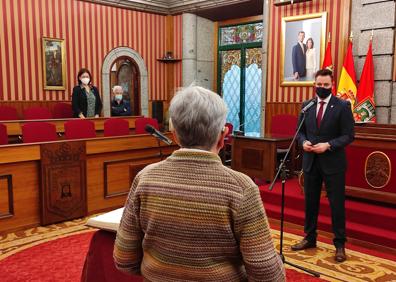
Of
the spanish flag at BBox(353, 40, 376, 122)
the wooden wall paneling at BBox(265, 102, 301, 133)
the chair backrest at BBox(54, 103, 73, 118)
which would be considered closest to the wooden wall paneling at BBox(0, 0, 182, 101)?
the chair backrest at BBox(54, 103, 73, 118)

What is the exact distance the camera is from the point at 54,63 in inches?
319

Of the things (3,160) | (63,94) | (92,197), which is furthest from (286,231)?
(63,94)

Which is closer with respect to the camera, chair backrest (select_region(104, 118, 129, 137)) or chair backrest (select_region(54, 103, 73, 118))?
chair backrest (select_region(104, 118, 129, 137))

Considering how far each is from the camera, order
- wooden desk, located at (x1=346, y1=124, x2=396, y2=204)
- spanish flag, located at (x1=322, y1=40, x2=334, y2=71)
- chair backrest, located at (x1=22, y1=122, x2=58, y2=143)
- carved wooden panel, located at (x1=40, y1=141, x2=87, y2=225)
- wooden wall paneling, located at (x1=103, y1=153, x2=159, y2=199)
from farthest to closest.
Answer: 1. spanish flag, located at (x1=322, y1=40, x2=334, y2=71)
2. wooden wall paneling, located at (x1=103, y1=153, x2=159, y2=199)
3. chair backrest, located at (x1=22, y1=122, x2=58, y2=143)
4. carved wooden panel, located at (x1=40, y1=141, x2=87, y2=225)
5. wooden desk, located at (x1=346, y1=124, x2=396, y2=204)

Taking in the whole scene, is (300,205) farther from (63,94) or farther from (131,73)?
(131,73)

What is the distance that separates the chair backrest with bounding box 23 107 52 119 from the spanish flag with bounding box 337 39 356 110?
5.11 metres

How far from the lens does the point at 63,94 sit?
8.30 meters

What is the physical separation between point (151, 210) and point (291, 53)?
6.74 metres

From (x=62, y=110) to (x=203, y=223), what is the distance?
7486mm

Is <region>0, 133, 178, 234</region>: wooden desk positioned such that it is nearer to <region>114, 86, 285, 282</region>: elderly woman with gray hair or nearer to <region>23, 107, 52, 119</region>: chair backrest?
<region>23, 107, 52, 119</region>: chair backrest

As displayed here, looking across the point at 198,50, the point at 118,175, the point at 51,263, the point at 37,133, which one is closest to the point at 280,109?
the point at 198,50

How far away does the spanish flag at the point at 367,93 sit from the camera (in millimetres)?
6156

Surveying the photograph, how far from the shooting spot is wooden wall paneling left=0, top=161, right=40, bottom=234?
417 cm

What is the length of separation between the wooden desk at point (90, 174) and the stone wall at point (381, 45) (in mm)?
3300
